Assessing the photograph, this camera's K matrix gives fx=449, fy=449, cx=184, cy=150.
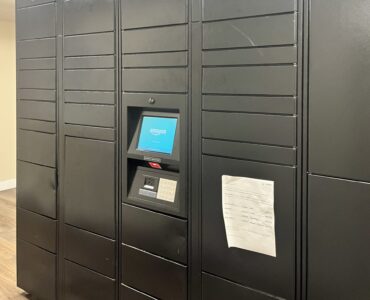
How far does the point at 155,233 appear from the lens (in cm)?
203

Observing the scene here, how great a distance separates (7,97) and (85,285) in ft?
13.4

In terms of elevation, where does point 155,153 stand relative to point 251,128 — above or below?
below

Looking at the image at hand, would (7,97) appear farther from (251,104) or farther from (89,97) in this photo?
(251,104)

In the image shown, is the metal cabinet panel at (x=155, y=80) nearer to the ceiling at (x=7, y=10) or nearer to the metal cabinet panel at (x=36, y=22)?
the metal cabinet panel at (x=36, y=22)

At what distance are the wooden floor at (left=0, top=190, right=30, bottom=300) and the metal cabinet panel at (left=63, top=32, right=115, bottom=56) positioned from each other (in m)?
1.65

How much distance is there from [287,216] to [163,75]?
80 centimetres

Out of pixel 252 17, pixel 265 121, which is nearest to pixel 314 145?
pixel 265 121

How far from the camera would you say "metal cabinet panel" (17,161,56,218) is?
2.58 m

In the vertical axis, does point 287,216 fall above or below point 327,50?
below

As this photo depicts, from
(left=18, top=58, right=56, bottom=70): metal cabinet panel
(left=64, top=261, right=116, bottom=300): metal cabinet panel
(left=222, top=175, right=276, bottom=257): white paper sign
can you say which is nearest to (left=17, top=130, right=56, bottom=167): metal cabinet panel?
(left=18, top=58, right=56, bottom=70): metal cabinet panel

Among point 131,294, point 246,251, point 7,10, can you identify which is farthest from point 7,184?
point 246,251

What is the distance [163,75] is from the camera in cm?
193

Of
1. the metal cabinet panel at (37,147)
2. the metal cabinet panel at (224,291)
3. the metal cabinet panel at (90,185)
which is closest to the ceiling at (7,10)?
the metal cabinet panel at (37,147)

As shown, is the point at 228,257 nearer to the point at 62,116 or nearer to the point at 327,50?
the point at 327,50
